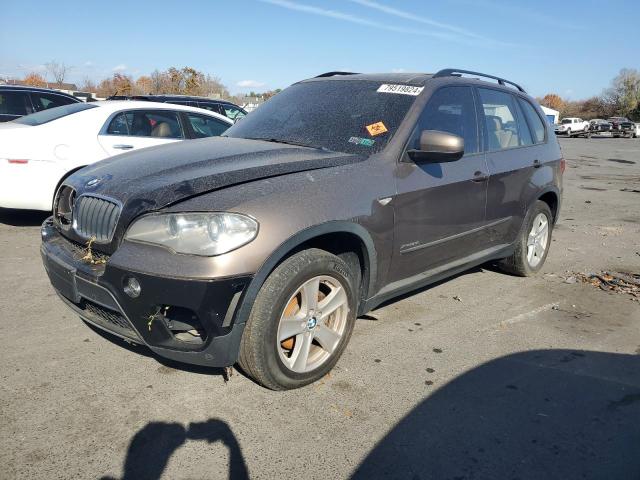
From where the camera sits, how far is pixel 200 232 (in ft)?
8.45

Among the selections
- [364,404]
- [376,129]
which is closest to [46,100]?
[376,129]

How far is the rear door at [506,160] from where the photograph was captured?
14.4 ft

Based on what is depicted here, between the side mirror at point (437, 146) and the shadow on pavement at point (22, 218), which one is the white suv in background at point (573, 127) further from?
the side mirror at point (437, 146)

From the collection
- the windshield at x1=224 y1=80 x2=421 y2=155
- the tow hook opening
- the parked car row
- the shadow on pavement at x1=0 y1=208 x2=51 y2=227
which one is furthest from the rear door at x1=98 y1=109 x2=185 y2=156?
the parked car row

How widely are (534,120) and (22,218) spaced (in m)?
6.24

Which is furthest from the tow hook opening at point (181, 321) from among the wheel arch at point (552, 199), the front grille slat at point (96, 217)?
the wheel arch at point (552, 199)

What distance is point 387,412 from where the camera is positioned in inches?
112

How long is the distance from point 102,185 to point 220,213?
0.93 m

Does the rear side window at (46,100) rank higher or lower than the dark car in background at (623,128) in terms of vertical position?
higher

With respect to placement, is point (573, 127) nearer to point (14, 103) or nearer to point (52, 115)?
point (14, 103)

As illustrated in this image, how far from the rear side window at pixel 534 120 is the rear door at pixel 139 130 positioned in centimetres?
419

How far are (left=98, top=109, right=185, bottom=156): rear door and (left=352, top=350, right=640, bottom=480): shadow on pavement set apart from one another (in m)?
5.00

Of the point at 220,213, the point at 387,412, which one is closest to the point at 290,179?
the point at 220,213

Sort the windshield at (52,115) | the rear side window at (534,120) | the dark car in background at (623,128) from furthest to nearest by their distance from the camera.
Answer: the dark car in background at (623,128)
the windshield at (52,115)
the rear side window at (534,120)
